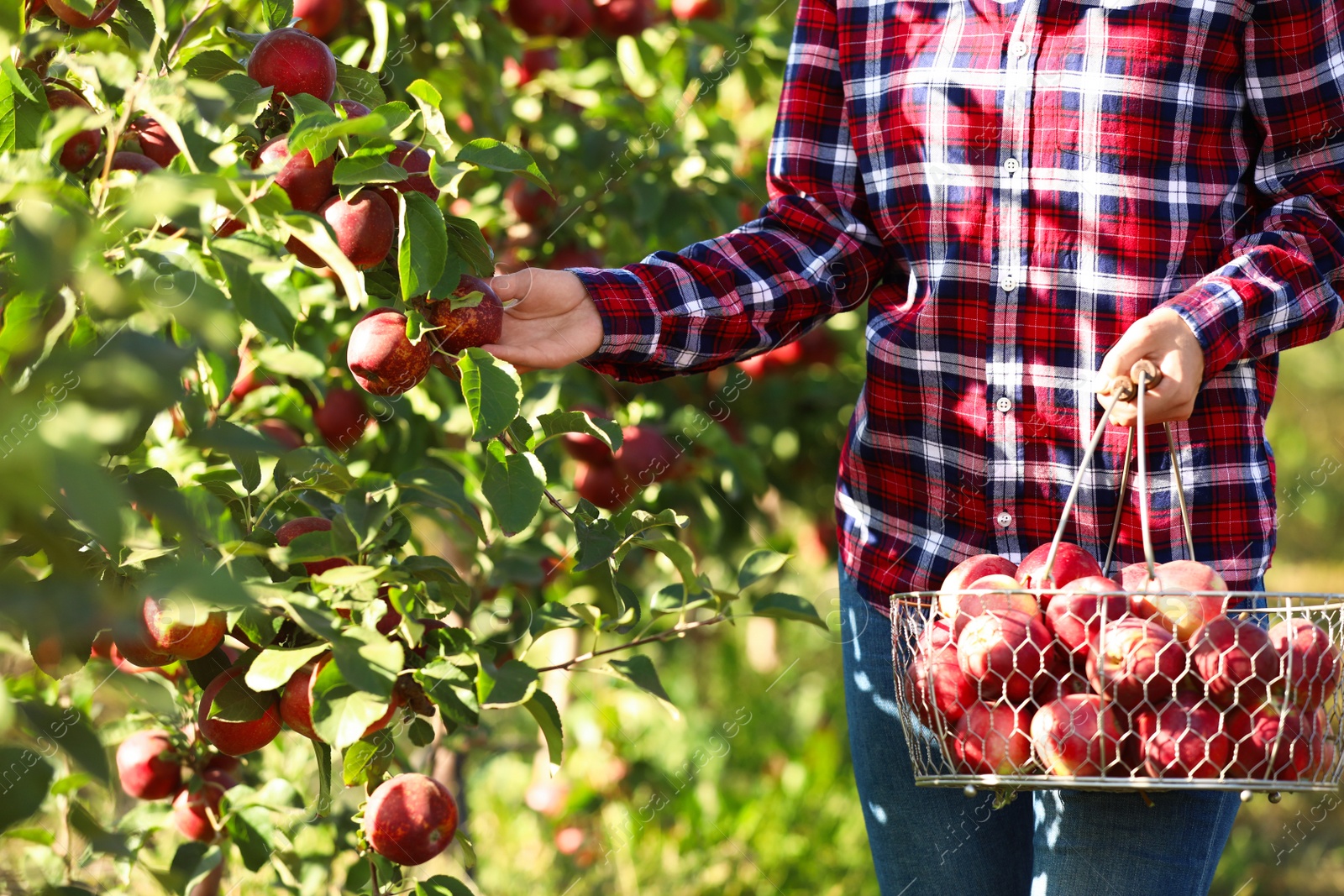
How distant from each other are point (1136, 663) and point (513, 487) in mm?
444

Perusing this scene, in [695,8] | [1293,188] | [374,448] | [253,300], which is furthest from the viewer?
[695,8]

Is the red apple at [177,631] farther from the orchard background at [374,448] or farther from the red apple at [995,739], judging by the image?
the red apple at [995,739]

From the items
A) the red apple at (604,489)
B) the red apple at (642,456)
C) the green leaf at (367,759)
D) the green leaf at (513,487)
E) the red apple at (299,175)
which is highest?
the red apple at (299,175)

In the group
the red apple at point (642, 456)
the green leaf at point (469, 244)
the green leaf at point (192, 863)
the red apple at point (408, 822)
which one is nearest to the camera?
the green leaf at point (469, 244)

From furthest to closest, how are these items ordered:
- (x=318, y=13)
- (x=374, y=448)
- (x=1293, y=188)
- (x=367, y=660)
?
(x=374, y=448), (x=318, y=13), (x=1293, y=188), (x=367, y=660)

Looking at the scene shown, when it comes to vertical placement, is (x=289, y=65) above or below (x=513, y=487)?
above

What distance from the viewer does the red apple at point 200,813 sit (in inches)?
49.6

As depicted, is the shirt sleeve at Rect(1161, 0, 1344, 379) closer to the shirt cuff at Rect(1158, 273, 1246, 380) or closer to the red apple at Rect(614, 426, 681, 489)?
the shirt cuff at Rect(1158, 273, 1246, 380)

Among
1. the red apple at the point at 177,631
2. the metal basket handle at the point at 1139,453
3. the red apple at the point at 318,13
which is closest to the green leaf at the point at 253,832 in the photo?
the red apple at the point at 177,631

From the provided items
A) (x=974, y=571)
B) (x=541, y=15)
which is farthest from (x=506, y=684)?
(x=541, y=15)

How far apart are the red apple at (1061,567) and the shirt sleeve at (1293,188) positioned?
172mm

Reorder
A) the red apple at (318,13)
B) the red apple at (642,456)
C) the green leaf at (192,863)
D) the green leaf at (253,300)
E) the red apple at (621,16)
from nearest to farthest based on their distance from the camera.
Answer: the green leaf at (253,300) → the green leaf at (192,863) → the red apple at (318,13) → the red apple at (642,456) → the red apple at (621,16)

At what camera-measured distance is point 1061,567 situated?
945mm

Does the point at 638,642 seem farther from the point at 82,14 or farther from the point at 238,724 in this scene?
the point at 82,14
